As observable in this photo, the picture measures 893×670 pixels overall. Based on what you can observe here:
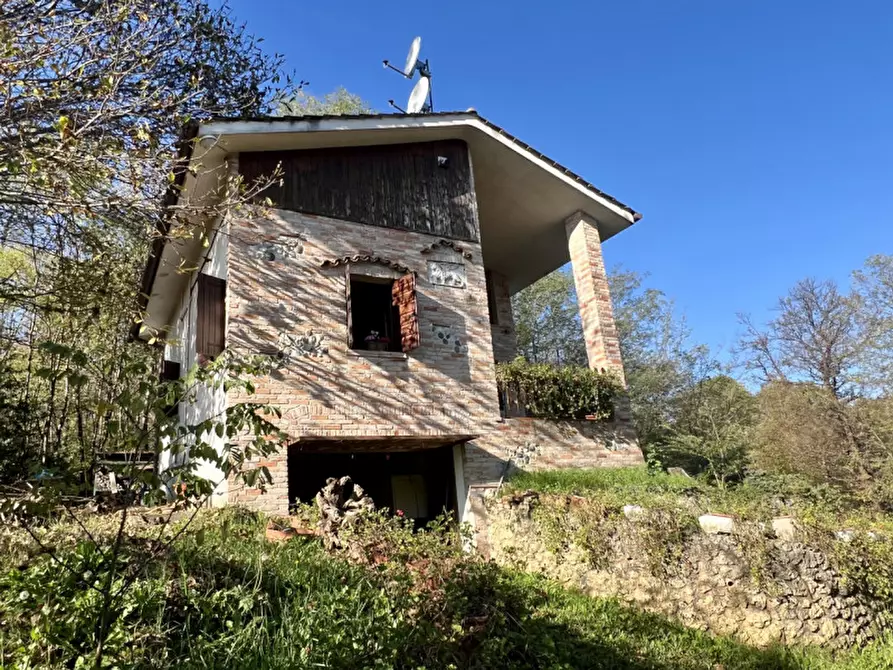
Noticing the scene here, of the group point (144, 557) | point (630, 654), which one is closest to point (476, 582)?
point (630, 654)

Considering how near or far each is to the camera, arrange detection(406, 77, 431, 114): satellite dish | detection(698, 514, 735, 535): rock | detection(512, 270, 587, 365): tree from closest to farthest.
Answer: detection(698, 514, 735, 535): rock < detection(406, 77, 431, 114): satellite dish < detection(512, 270, 587, 365): tree

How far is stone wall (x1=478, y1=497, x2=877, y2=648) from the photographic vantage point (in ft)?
19.4

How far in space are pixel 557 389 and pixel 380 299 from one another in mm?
3857

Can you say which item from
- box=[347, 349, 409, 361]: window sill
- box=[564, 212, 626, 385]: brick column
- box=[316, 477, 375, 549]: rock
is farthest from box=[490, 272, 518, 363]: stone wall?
box=[316, 477, 375, 549]: rock

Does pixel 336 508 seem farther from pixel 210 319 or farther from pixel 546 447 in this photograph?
pixel 546 447

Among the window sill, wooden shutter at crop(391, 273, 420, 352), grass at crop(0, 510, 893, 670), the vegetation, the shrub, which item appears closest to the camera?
grass at crop(0, 510, 893, 670)

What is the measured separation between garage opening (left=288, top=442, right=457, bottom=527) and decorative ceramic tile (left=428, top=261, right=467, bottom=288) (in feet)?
9.34

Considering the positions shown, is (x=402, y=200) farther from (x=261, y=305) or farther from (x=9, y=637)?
(x=9, y=637)

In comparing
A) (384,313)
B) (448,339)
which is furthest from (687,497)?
(384,313)

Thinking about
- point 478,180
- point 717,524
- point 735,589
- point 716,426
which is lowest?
point 735,589

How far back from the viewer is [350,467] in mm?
10594

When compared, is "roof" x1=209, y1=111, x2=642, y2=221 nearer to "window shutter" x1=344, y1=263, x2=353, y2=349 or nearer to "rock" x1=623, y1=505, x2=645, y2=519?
"window shutter" x1=344, y1=263, x2=353, y2=349

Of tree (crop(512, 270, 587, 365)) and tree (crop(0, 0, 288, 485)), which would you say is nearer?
tree (crop(0, 0, 288, 485))

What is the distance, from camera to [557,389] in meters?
10.4
